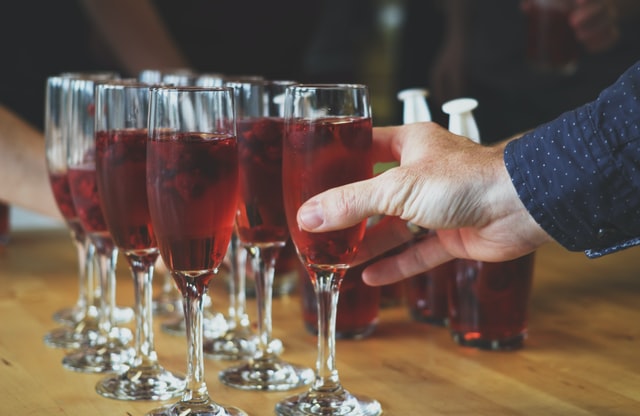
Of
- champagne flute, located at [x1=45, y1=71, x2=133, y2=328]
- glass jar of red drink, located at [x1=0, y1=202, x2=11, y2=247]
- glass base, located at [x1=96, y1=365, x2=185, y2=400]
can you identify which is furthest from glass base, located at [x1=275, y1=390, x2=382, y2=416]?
glass jar of red drink, located at [x1=0, y1=202, x2=11, y2=247]

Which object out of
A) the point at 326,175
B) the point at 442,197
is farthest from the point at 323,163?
the point at 442,197

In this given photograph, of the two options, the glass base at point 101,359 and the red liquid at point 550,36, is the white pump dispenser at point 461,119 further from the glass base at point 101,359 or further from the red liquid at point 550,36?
the red liquid at point 550,36

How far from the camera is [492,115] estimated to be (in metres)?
3.32

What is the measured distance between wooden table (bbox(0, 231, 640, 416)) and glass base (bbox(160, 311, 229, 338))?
0.06ft

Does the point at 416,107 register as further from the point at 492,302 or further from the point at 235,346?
the point at 235,346

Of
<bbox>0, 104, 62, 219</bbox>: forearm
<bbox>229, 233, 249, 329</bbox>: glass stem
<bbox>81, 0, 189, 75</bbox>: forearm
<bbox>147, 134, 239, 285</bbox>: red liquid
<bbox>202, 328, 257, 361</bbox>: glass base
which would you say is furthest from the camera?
<bbox>81, 0, 189, 75</bbox>: forearm

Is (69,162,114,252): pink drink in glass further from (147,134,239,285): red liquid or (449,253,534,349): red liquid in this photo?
(449,253,534,349): red liquid

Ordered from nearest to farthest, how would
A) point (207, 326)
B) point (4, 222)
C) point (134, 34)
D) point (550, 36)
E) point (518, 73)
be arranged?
point (207, 326)
point (4, 222)
point (550, 36)
point (134, 34)
point (518, 73)

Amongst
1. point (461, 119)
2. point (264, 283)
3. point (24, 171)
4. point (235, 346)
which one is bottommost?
point (235, 346)

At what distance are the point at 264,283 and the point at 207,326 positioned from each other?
0.23 metres

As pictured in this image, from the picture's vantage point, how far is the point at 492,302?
1.26 meters

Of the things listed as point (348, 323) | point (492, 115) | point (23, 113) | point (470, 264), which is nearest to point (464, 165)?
point (470, 264)

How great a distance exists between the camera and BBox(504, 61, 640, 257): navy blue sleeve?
1.00 meters

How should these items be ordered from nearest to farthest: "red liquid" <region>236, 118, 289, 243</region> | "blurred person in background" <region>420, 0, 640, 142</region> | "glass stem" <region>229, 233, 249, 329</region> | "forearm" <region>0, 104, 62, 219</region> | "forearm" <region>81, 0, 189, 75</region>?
"red liquid" <region>236, 118, 289, 243</region>
"glass stem" <region>229, 233, 249, 329</region>
"forearm" <region>0, 104, 62, 219</region>
"forearm" <region>81, 0, 189, 75</region>
"blurred person in background" <region>420, 0, 640, 142</region>
